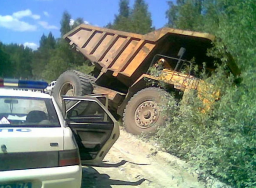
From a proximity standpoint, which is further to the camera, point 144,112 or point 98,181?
point 144,112

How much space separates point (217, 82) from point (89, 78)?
16.4 feet

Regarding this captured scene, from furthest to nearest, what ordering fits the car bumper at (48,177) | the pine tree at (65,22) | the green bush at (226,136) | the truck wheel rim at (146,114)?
the pine tree at (65,22) < the truck wheel rim at (146,114) < the green bush at (226,136) < the car bumper at (48,177)

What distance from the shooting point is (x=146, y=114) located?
26.9 feet

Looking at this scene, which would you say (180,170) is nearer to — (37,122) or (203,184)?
(203,184)

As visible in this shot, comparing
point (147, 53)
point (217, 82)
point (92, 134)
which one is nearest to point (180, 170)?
point (92, 134)

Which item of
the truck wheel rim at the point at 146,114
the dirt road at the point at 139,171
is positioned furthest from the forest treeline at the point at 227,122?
the truck wheel rim at the point at 146,114

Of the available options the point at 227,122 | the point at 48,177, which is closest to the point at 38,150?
the point at 48,177

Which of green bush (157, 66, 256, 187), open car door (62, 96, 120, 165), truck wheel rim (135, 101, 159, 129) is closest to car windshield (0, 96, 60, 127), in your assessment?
open car door (62, 96, 120, 165)

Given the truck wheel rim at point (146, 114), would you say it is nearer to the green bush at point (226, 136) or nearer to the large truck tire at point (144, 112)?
the large truck tire at point (144, 112)

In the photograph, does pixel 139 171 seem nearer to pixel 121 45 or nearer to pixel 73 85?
pixel 121 45

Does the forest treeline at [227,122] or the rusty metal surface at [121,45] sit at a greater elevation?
the rusty metal surface at [121,45]

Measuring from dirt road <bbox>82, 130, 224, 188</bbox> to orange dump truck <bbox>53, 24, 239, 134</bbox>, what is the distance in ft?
3.81

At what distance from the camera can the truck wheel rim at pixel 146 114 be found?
26.2ft

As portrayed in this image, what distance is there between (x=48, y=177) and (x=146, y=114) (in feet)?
17.1
